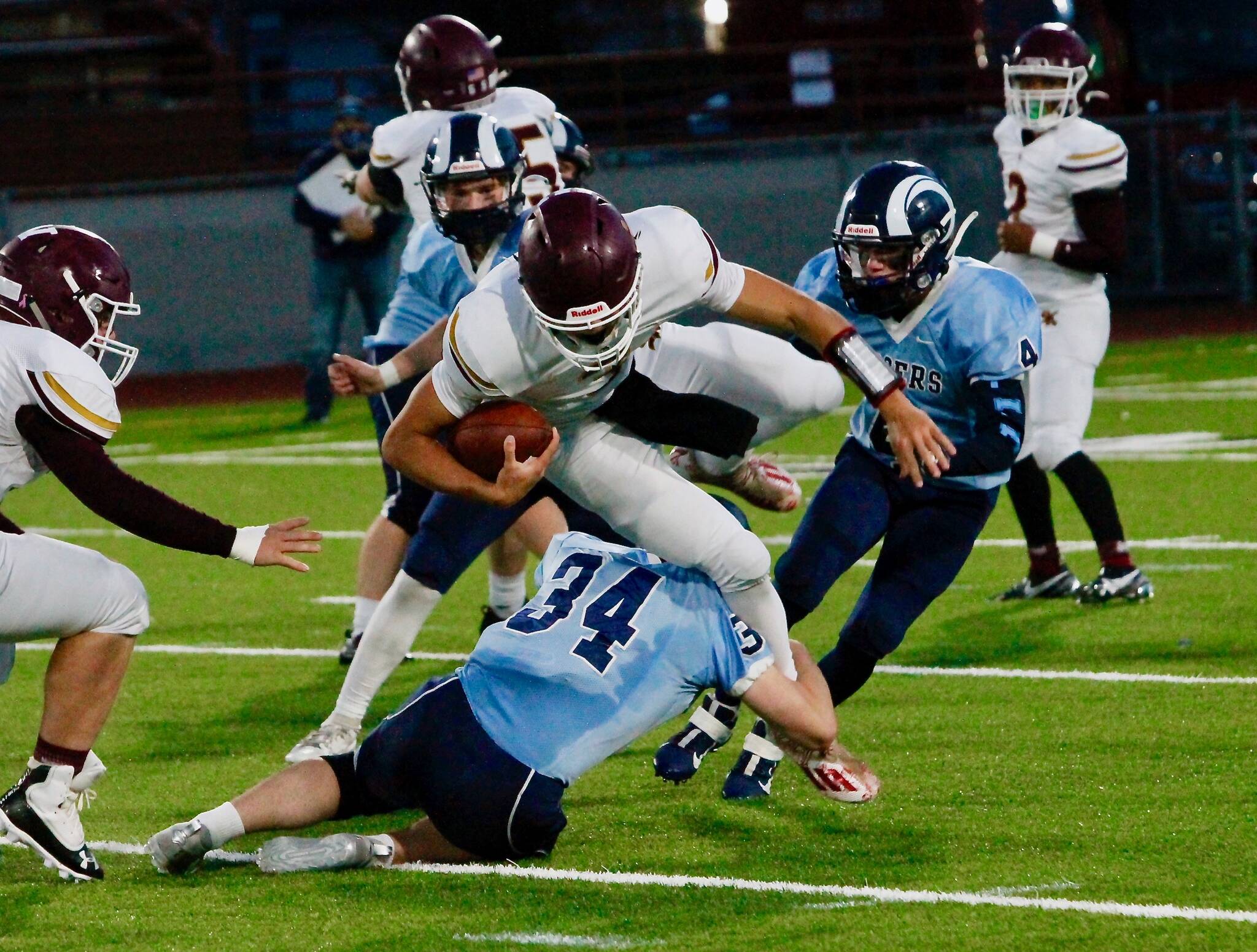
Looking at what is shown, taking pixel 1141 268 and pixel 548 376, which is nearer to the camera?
pixel 548 376

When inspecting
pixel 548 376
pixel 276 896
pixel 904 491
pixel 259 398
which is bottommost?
pixel 259 398

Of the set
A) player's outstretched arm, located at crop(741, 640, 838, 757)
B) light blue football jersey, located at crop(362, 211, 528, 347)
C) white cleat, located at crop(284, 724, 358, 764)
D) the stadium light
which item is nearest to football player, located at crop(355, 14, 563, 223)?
light blue football jersey, located at crop(362, 211, 528, 347)

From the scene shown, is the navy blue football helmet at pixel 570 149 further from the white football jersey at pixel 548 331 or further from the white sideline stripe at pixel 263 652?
the white football jersey at pixel 548 331

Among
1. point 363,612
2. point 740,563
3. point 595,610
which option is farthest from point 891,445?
point 363,612

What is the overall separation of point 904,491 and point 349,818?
159 centimetres

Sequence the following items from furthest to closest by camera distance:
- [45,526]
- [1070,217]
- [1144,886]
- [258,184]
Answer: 1. [258,184]
2. [45,526]
3. [1070,217]
4. [1144,886]

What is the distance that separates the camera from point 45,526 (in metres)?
9.30

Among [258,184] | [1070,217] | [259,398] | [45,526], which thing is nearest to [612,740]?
[1070,217]

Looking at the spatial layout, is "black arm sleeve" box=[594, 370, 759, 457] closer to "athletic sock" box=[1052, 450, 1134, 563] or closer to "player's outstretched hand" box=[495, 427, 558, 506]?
"player's outstretched hand" box=[495, 427, 558, 506]

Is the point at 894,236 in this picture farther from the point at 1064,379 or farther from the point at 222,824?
the point at 1064,379

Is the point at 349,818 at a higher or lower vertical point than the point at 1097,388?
higher

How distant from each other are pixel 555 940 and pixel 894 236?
1978 millimetres

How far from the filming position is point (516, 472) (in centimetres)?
391

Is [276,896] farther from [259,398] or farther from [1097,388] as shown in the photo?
[259,398]
